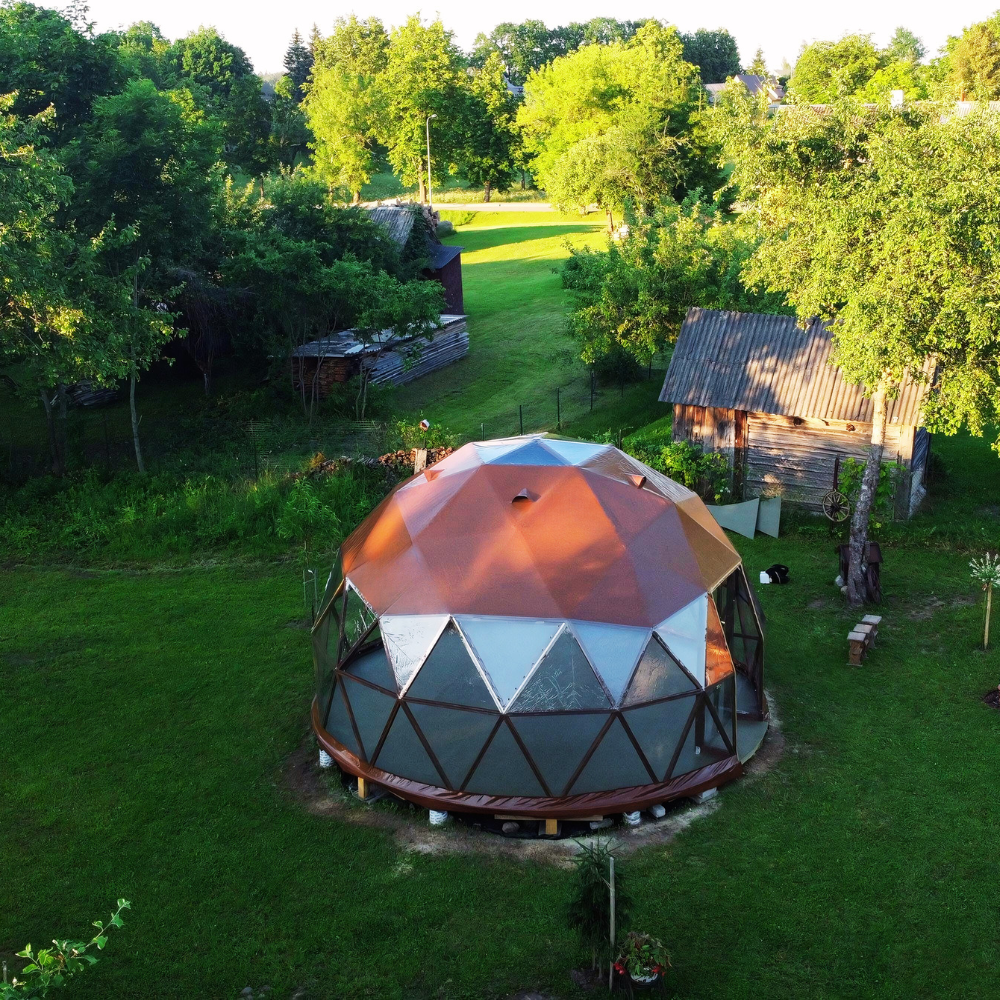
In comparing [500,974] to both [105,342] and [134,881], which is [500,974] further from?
[105,342]

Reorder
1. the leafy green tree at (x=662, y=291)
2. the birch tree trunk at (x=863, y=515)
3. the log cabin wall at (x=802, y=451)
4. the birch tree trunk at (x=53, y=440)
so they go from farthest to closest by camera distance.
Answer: the leafy green tree at (x=662, y=291) → the birch tree trunk at (x=53, y=440) → the log cabin wall at (x=802, y=451) → the birch tree trunk at (x=863, y=515)

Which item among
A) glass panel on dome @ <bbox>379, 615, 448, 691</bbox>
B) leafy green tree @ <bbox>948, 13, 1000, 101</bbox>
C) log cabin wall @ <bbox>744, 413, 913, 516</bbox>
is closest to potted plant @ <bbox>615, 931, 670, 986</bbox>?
glass panel on dome @ <bbox>379, 615, 448, 691</bbox>

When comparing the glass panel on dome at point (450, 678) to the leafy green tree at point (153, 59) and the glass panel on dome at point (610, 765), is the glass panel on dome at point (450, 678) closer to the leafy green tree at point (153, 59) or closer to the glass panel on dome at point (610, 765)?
the glass panel on dome at point (610, 765)

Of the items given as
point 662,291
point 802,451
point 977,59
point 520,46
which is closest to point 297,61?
point 520,46

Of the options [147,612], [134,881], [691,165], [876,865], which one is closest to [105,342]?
[147,612]

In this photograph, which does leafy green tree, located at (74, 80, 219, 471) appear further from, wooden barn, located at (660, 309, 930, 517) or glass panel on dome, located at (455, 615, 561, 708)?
glass panel on dome, located at (455, 615, 561, 708)

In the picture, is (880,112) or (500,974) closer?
(500,974)

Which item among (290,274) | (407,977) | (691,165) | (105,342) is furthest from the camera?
(691,165)

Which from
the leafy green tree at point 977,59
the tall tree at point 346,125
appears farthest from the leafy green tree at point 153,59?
the leafy green tree at point 977,59
